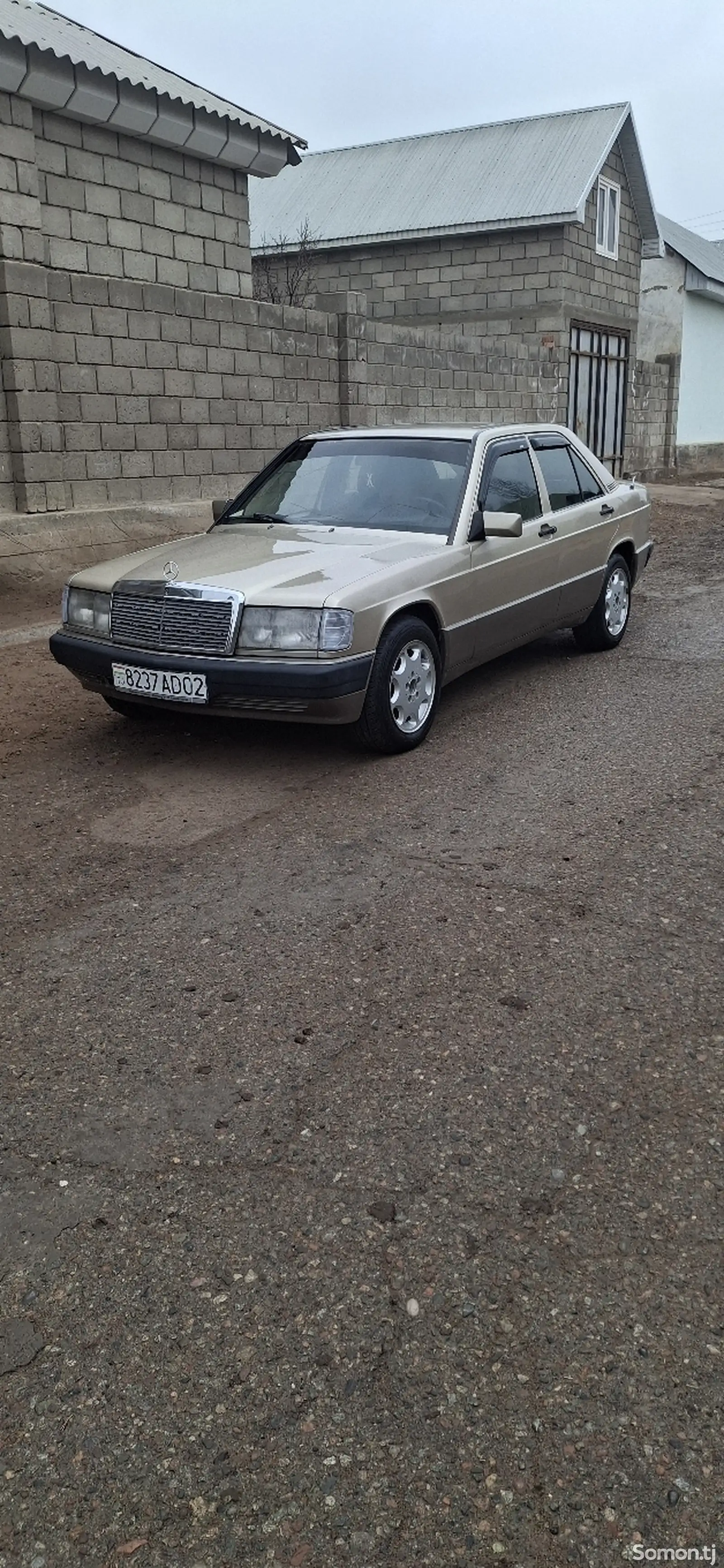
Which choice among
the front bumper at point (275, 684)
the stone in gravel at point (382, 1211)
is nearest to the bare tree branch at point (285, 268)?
the front bumper at point (275, 684)

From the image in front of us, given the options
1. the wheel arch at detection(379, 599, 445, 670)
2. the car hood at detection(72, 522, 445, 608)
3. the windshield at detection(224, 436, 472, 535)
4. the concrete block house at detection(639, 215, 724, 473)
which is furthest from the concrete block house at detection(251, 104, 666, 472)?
the wheel arch at detection(379, 599, 445, 670)

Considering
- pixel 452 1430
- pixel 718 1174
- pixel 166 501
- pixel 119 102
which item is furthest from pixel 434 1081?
pixel 119 102

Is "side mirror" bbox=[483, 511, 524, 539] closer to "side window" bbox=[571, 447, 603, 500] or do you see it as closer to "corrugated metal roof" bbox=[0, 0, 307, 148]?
"side window" bbox=[571, 447, 603, 500]

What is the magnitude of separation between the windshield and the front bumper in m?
1.30

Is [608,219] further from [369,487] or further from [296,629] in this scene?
[296,629]

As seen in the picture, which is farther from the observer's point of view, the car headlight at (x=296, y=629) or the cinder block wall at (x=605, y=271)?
the cinder block wall at (x=605, y=271)

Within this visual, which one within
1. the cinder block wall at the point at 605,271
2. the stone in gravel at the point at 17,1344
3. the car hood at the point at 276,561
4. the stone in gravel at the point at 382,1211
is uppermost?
the cinder block wall at the point at 605,271

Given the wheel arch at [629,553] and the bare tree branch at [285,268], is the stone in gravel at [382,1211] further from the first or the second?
the bare tree branch at [285,268]

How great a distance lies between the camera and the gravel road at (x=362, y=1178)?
1.93 metres

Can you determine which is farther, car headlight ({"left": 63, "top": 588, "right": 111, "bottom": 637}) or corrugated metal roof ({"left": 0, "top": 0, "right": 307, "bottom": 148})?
corrugated metal roof ({"left": 0, "top": 0, "right": 307, "bottom": 148})

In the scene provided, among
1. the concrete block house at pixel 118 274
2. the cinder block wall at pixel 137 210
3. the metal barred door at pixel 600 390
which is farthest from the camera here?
the metal barred door at pixel 600 390

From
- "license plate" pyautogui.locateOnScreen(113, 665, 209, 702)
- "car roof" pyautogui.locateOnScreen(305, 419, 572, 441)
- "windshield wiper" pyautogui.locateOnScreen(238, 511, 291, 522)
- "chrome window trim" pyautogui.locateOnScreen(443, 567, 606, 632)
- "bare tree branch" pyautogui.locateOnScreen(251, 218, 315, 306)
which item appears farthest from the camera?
"bare tree branch" pyautogui.locateOnScreen(251, 218, 315, 306)

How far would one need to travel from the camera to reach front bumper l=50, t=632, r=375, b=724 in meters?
5.21

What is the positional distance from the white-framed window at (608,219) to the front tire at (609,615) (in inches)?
616
